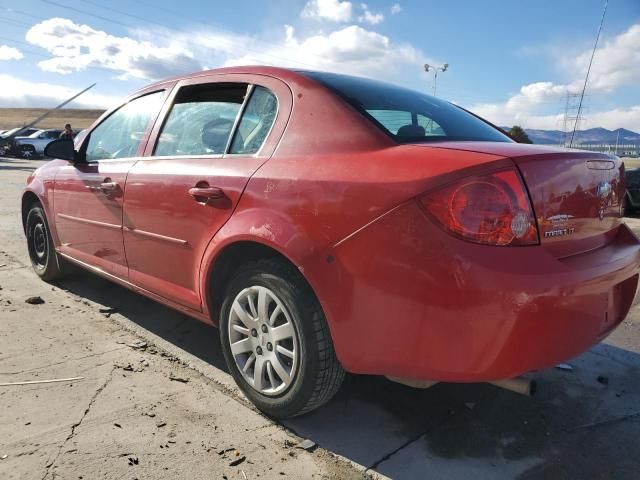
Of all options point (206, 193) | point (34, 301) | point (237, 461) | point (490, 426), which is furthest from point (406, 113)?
point (34, 301)

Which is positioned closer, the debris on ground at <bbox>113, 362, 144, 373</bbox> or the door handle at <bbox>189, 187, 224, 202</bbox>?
the door handle at <bbox>189, 187, 224, 202</bbox>

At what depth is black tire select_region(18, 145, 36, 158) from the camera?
26.0 meters

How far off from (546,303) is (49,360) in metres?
2.83

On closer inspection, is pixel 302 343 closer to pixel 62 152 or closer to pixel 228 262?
pixel 228 262

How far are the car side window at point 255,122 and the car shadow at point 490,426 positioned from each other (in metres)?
1.36

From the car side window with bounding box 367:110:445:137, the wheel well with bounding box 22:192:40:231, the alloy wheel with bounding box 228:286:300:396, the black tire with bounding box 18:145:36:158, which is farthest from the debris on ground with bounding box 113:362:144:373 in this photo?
the black tire with bounding box 18:145:36:158

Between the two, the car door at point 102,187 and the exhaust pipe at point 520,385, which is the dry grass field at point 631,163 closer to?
the exhaust pipe at point 520,385

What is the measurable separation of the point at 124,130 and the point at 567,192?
9.71ft

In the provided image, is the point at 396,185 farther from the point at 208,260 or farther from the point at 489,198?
the point at 208,260

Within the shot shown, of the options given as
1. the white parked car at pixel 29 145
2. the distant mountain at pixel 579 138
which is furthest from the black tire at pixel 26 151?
the distant mountain at pixel 579 138

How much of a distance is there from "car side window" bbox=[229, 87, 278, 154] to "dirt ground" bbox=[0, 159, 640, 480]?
1330 mm

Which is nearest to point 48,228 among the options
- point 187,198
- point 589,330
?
point 187,198

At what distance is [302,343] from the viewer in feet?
7.49

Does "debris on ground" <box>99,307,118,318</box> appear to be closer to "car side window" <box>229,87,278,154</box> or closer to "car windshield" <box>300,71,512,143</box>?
"car side window" <box>229,87,278,154</box>
